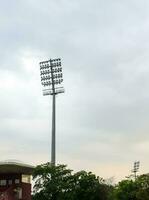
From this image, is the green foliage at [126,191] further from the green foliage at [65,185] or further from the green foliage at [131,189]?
the green foliage at [65,185]

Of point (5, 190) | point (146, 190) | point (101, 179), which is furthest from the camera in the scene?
point (101, 179)

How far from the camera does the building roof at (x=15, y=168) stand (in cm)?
6831

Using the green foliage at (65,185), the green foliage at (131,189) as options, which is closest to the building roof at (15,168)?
the green foliage at (65,185)

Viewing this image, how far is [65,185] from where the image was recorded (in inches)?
2963

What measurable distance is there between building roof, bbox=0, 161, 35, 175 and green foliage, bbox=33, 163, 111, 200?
74.4 inches

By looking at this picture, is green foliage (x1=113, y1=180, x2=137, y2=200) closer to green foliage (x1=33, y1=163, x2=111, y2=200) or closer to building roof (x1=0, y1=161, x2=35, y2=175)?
green foliage (x1=33, y1=163, x2=111, y2=200)

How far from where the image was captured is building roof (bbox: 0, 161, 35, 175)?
68.3 metres

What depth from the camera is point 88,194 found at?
74375 millimetres

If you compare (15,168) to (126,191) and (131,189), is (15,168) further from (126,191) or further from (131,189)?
(131,189)

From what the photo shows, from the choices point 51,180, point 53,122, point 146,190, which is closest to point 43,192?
Result: point 51,180

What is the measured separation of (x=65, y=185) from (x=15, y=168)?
8.11m

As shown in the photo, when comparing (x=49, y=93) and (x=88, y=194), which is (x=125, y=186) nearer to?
(x=88, y=194)

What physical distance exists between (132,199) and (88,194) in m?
7.50

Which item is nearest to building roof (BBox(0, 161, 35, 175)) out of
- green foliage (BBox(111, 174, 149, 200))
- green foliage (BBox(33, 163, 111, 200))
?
green foliage (BBox(33, 163, 111, 200))
